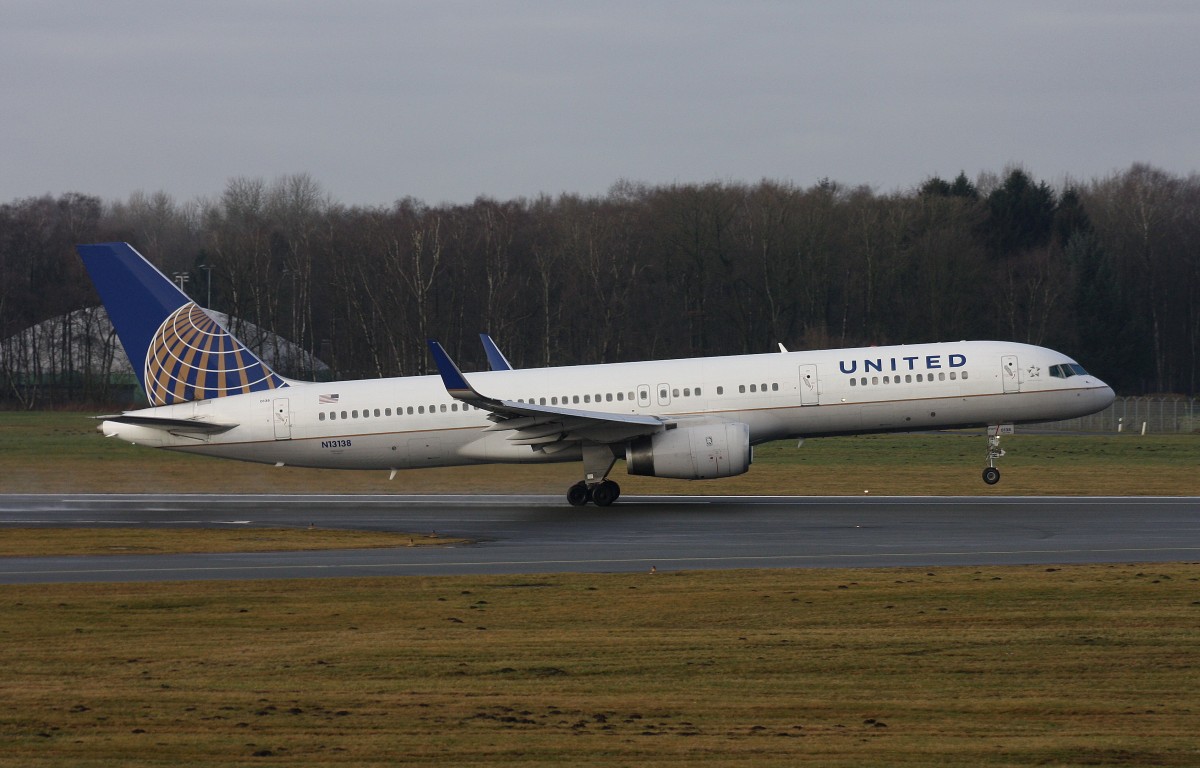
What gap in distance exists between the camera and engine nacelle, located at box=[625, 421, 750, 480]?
30250 mm

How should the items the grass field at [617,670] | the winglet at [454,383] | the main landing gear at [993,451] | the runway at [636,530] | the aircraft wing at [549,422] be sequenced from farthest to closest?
the main landing gear at [993,451], the aircraft wing at [549,422], the winglet at [454,383], the runway at [636,530], the grass field at [617,670]

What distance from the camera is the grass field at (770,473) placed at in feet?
119

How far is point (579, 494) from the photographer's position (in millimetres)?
32094

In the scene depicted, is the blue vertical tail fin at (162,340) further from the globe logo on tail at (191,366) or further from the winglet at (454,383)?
the winglet at (454,383)

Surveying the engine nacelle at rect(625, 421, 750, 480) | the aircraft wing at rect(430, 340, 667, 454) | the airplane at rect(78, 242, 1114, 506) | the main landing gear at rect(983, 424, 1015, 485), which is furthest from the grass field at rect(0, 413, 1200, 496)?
the engine nacelle at rect(625, 421, 750, 480)

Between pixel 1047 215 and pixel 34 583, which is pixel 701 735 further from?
pixel 1047 215

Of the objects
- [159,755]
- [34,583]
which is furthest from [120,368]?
[159,755]

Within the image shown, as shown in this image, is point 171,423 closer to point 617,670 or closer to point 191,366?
point 191,366

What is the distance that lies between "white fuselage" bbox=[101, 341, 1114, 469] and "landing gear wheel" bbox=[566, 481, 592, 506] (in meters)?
0.75

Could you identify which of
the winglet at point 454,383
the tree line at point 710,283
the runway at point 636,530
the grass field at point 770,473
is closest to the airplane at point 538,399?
the runway at point 636,530

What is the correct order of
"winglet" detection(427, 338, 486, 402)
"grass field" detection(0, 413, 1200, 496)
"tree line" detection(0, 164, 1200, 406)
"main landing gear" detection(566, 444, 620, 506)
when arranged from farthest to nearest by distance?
"tree line" detection(0, 164, 1200, 406) < "grass field" detection(0, 413, 1200, 496) < "main landing gear" detection(566, 444, 620, 506) < "winglet" detection(427, 338, 486, 402)

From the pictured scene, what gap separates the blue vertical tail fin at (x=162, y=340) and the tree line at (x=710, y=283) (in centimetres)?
4205

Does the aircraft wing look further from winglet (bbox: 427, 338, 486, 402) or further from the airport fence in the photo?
the airport fence

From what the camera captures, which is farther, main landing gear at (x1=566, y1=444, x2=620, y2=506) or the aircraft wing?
main landing gear at (x1=566, y1=444, x2=620, y2=506)
